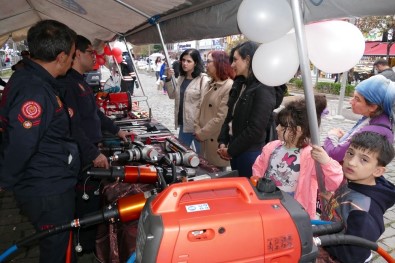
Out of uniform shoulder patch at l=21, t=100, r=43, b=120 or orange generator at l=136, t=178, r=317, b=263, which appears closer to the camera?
orange generator at l=136, t=178, r=317, b=263

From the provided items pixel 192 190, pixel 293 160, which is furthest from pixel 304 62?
pixel 192 190

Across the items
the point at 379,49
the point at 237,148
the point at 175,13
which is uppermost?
the point at 379,49

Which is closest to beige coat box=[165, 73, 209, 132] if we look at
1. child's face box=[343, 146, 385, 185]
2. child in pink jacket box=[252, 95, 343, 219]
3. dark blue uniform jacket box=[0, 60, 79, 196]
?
child in pink jacket box=[252, 95, 343, 219]

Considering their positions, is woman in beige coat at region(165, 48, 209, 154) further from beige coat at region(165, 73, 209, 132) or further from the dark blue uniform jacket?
the dark blue uniform jacket

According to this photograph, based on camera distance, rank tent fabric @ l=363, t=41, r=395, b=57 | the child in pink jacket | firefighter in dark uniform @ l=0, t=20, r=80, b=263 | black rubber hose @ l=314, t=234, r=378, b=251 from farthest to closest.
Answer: tent fabric @ l=363, t=41, r=395, b=57, the child in pink jacket, firefighter in dark uniform @ l=0, t=20, r=80, b=263, black rubber hose @ l=314, t=234, r=378, b=251

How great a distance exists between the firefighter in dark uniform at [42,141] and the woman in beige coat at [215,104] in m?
1.68

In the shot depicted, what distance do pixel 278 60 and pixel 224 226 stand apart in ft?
3.62

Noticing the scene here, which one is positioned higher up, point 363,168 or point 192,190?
point 192,190

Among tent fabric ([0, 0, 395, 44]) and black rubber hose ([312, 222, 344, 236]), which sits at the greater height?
tent fabric ([0, 0, 395, 44])

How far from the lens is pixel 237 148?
2.46 meters

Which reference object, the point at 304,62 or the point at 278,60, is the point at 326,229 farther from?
the point at 278,60

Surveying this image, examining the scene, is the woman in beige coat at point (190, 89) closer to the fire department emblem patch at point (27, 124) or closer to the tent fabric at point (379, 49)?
the fire department emblem patch at point (27, 124)

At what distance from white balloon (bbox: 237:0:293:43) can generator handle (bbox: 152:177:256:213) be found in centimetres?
95

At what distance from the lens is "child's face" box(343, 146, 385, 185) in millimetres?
1364
